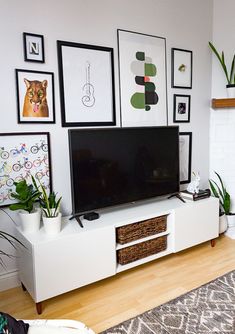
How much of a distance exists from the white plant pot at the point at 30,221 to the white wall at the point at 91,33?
0.21 metres

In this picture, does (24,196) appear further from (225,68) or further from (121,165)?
(225,68)

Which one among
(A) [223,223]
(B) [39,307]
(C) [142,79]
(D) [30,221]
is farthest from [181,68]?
(B) [39,307]

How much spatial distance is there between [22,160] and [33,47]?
82cm

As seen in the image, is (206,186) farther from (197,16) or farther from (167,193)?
(197,16)

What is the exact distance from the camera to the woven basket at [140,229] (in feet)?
7.30

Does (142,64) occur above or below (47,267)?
above

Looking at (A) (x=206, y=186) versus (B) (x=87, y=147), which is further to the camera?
(A) (x=206, y=186)

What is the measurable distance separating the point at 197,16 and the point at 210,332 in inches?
112

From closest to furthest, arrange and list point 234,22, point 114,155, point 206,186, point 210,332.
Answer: point 210,332 < point 114,155 < point 234,22 < point 206,186

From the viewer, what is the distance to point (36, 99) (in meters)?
2.15

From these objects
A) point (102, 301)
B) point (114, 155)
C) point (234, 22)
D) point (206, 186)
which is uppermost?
point (234, 22)

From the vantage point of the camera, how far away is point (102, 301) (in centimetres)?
202

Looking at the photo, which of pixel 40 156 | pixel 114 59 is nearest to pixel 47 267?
A: pixel 40 156

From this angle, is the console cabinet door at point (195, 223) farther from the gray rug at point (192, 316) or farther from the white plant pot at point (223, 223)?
the gray rug at point (192, 316)
